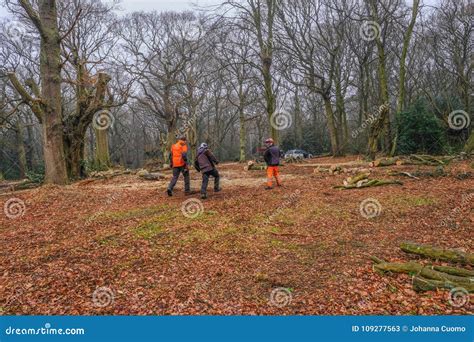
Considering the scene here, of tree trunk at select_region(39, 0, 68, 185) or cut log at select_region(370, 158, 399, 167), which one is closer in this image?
tree trunk at select_region(39, 0, 68, 185)

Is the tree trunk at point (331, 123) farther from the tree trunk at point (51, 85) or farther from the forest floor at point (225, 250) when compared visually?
the tree trunk at point (51, 85)

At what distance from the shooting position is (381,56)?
19.1 meters

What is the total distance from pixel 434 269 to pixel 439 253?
533 mm

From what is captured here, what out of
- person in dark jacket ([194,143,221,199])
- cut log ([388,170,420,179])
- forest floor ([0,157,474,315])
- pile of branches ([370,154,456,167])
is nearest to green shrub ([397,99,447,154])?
pile of branches ([370,154,456,167])

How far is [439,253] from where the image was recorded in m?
5.14

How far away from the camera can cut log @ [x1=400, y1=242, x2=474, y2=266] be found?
4947 millimetres

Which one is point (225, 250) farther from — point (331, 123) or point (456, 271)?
point (331, 123)

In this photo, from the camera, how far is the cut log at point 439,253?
4.95 metres

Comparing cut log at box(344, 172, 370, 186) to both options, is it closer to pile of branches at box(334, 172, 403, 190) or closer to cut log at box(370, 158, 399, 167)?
pile of branches at box(334, 172, 403, 190)

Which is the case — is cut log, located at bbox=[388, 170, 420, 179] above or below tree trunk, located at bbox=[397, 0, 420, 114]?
below

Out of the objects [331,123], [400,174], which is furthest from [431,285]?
[331,123]

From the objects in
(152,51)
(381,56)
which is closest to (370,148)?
(381,56)

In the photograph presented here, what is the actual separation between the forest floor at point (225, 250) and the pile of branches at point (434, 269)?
137mm

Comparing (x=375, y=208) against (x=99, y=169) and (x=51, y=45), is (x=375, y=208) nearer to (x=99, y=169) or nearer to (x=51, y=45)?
(x=51, y=45)
